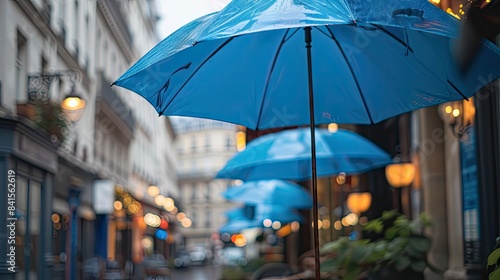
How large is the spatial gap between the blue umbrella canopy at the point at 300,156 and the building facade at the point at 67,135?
100 inches

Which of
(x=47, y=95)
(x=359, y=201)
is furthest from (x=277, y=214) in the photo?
(x=47, y=95)

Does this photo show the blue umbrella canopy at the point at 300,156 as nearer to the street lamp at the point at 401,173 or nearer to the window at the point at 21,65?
the street lamp at the point at 401,173

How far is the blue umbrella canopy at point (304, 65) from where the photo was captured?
439 cm

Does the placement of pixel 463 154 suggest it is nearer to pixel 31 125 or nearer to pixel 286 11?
pixel 286 11

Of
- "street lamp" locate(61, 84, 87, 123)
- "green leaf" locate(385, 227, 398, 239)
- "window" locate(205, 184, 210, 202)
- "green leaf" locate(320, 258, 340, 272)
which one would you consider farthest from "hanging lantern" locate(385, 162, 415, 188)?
"window" locate(205, 184, 210, 202)

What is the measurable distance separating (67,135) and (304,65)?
733 cm

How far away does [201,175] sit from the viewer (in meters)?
84.2

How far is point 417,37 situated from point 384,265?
244cm

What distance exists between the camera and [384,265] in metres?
7.07

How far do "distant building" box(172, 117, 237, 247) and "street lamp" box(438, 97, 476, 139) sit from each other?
66.5 m

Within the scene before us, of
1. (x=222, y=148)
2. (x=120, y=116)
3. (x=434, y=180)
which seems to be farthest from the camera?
(x=222, y=148)

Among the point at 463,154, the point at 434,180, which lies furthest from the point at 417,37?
the point at 434,180

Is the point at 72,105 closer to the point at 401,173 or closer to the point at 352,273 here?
the point at 401,173

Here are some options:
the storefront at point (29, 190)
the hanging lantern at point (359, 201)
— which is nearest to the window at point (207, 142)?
the hanging lantern at point (359, 201)
